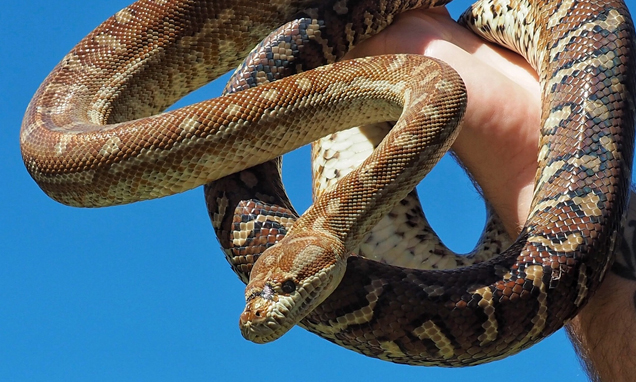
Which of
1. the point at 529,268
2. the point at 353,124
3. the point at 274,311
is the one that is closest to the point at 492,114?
the point at 353,124

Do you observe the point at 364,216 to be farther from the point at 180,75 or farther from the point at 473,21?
the point at 473,21

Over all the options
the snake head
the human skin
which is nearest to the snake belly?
the snake head

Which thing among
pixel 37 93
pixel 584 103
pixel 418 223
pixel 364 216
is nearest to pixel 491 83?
pixel 584 103

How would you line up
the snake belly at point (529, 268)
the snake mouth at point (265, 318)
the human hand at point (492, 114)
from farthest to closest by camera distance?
the human hand at point (492, 114) < the snake belly at point (529, 268) < the snake mouth at point (265, 318)

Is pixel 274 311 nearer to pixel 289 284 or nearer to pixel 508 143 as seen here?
pixel 289 284

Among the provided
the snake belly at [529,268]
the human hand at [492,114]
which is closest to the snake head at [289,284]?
the snake belly at [529,268]

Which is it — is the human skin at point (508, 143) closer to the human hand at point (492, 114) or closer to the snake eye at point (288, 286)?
the human hand at point (492, 114)
